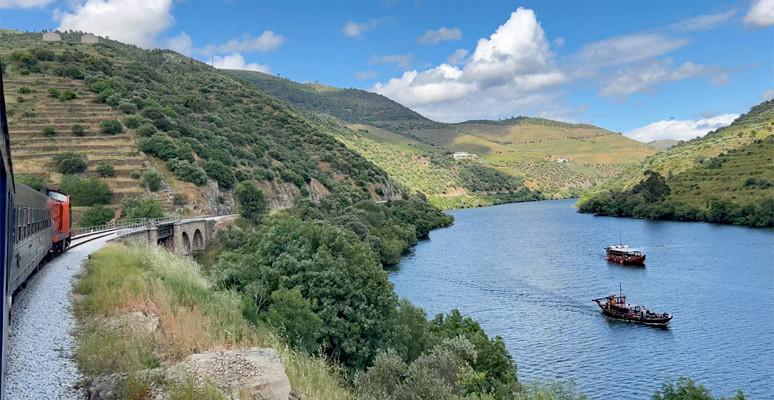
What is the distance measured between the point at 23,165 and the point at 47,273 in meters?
36.7

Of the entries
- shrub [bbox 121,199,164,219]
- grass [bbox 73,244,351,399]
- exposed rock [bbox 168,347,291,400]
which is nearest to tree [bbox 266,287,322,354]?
grass [bbox 73,244,351,399]

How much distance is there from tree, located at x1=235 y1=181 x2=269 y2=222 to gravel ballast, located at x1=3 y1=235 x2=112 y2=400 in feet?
120

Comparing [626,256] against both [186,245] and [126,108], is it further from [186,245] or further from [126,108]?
[126,108]

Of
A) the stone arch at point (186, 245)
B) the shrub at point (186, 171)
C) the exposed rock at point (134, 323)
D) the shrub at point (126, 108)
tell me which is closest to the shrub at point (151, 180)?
the shrub at point (186, 171)

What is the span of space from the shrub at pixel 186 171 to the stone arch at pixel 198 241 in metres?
13.0

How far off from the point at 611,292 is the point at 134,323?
1652 inches

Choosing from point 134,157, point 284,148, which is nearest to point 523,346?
point 134,157

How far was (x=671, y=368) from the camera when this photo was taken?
28.3m

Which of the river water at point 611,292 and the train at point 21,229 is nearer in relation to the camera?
the train at point 21,229

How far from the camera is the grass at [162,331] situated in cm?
825

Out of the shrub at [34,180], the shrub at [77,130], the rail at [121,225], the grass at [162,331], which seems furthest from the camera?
the shrub at [77,130]

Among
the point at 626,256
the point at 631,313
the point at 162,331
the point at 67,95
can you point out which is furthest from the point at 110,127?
the point at 626,256

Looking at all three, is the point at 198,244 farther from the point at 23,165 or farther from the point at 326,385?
the point at 326,385

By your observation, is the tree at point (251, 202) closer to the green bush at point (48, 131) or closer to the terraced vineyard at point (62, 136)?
the terraced vineyard at point (62, 136)
